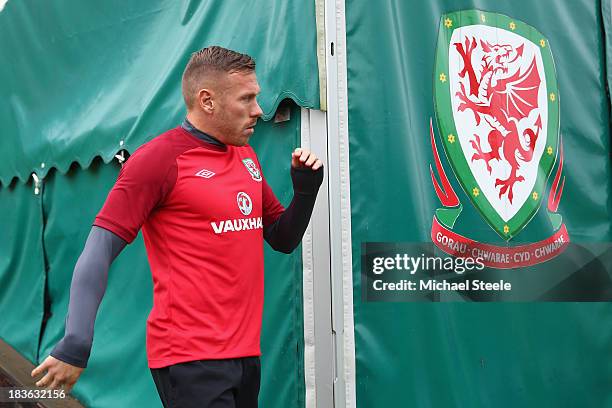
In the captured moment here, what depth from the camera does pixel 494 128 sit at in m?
3.54

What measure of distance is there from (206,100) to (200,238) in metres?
0.46

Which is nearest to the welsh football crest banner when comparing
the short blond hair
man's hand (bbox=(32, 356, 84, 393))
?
the short blond hair

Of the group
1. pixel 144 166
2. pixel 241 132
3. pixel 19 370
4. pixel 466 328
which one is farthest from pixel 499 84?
pixel 19 370

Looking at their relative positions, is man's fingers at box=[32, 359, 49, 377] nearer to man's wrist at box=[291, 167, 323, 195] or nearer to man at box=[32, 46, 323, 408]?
man at box=[32, 46, 323, 408]

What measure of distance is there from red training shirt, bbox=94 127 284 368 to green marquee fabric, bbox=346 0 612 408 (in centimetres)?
91

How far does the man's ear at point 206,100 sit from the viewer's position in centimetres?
270

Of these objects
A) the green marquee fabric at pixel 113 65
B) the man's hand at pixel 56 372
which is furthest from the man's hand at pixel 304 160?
the man's hand at pixel 56 372

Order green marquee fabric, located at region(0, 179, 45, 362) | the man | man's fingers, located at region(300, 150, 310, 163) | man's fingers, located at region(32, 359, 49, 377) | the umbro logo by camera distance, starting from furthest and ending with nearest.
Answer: green marquee fabric, located at region(0, 179, 45, 362), man's fingers, located at region(300, 150, 310, 163), the umbro logo, the man, man's fingers, located at region(32, 359, 49, 377)

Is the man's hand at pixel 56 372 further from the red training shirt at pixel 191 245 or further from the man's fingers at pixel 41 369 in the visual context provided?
the red training shirt at pixel 191 245

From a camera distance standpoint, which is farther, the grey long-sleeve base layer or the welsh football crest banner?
the welsh football crest banner

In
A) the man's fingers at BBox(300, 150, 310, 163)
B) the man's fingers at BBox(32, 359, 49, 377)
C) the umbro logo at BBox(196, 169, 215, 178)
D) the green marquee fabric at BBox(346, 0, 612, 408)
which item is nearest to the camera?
the man's fingers at BBox(32, 359, 49, 377)

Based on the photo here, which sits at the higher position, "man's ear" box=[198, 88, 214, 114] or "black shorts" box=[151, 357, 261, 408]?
"man's ear" box=[198, 88, 214, 114]

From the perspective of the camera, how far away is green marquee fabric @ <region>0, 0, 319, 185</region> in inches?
137

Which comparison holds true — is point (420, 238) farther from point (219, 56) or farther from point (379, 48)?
point (219, 56)
